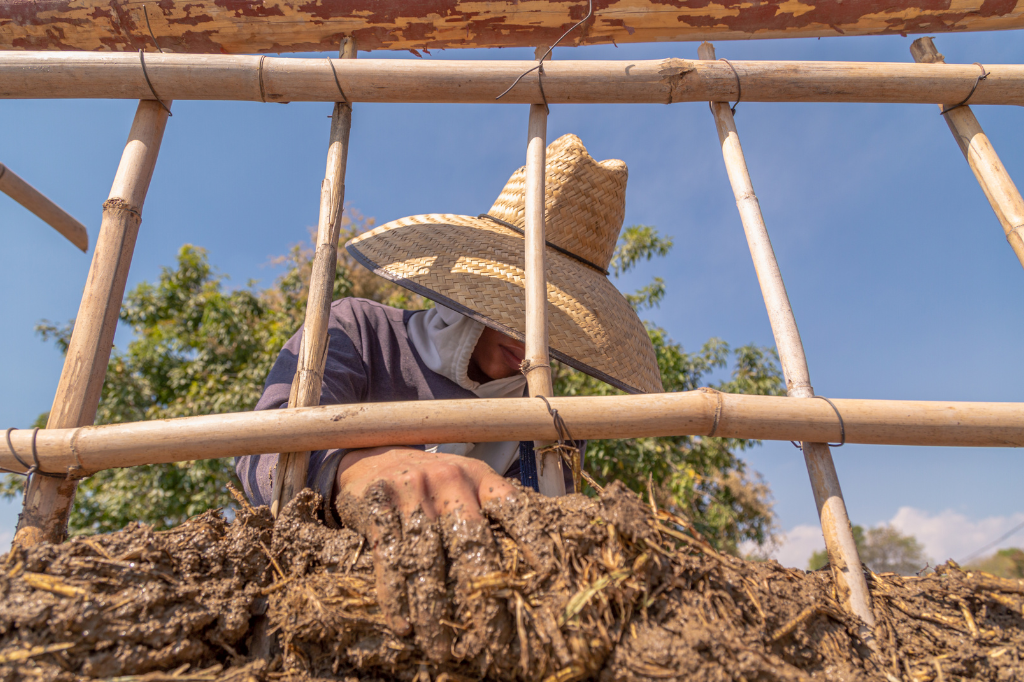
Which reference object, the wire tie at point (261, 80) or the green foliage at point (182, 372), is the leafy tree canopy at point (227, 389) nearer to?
the green foliage at point (182, 372)

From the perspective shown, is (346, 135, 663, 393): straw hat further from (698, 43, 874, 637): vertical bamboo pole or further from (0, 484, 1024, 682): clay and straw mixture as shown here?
(0, 484, 1024, 682): clay and straw mixture

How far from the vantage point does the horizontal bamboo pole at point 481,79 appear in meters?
1.35

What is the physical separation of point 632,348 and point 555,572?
1080mm

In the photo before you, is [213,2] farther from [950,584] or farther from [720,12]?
[950,584]

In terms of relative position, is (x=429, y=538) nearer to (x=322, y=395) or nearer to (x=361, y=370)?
(x=322, y=395)

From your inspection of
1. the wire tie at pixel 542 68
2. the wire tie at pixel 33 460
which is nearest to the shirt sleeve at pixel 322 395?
the wire tie at pixel 33 460

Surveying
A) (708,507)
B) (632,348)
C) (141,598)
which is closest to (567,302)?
(632,348)

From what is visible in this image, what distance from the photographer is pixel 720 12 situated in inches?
64.9

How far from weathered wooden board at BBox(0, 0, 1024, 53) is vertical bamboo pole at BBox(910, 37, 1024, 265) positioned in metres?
0.21

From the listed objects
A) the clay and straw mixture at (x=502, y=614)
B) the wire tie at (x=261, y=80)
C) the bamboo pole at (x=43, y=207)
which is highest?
the bamboo pole at (x=43, y=207)

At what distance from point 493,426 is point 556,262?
90cm

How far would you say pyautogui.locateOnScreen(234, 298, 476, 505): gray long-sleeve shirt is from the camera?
1398 mm

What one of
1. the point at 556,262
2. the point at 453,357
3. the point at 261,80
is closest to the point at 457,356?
the point at 453,357

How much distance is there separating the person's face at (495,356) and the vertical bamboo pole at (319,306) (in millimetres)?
680
